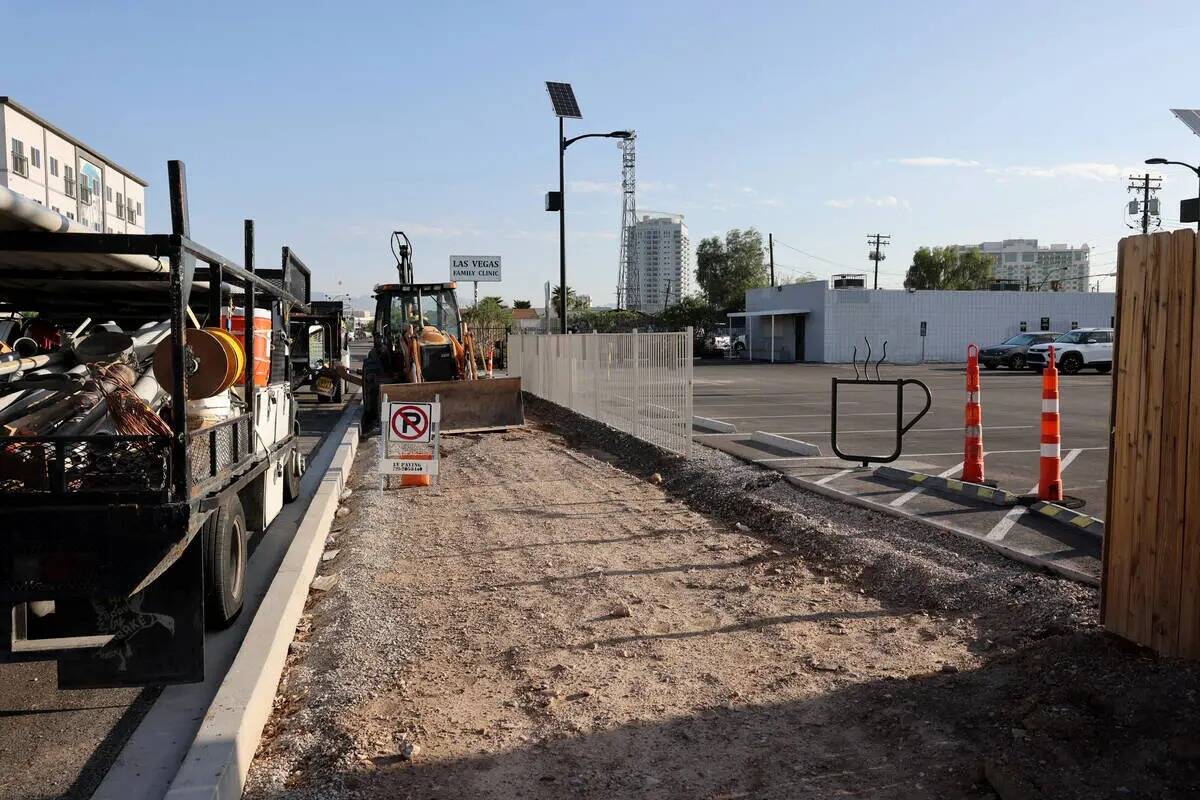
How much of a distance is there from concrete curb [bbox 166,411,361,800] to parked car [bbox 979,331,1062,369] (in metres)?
35.9

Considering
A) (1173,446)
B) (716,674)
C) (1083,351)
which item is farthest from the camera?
(1083,351)

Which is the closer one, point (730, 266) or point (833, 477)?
point (833, 477)

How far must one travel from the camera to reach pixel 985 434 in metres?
15.1

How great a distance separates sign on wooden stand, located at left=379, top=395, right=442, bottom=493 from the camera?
35.8 feet

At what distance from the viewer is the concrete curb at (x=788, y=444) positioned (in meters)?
12.4

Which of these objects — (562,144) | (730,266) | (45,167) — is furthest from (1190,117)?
(730,266)

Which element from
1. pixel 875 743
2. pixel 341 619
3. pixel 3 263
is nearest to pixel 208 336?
pixel 3 263

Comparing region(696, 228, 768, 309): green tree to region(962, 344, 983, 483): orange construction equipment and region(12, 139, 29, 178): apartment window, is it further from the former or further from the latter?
region(962, 344, 983, 483): orange construction equipment

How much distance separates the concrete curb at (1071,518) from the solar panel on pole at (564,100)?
2052 centimetres

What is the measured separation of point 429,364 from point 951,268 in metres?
84.5

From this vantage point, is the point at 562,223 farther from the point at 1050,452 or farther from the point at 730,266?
the point at 730,266

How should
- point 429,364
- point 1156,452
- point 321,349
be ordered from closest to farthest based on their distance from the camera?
point 1156,452
point 429,364
point 321,349

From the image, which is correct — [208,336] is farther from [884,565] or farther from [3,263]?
[884,565]

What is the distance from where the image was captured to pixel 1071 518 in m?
7.87
